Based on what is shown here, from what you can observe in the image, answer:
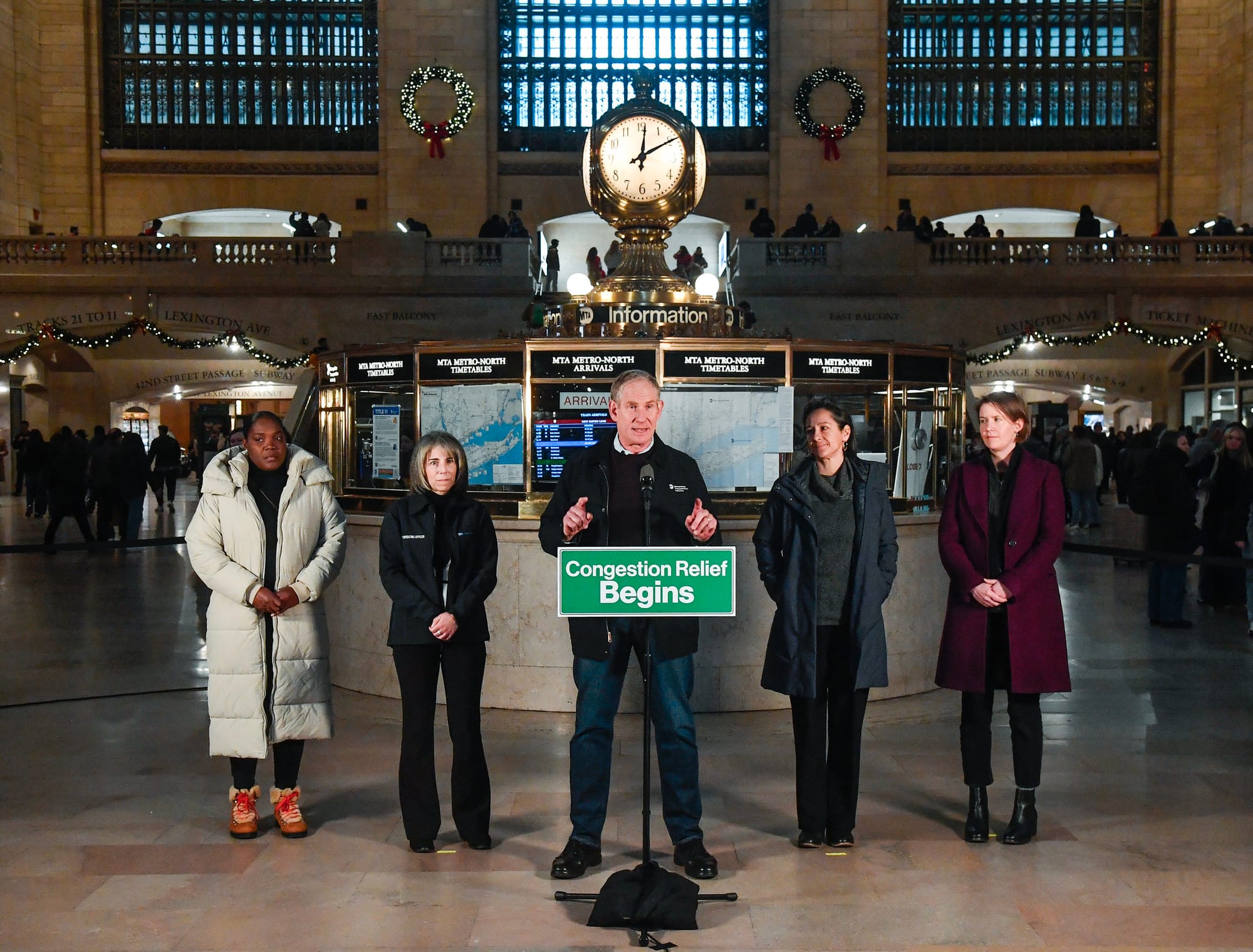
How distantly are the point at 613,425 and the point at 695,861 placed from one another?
3.37 m

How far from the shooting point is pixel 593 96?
36.6 m

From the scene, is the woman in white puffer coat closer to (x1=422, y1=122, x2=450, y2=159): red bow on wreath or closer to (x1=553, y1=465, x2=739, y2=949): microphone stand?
(x1=553, y1=465, x2=739, y2=949): microphone stand

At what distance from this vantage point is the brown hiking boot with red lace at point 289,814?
5555 millimetres

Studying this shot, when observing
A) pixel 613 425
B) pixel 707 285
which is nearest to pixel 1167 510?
pixel 707 285

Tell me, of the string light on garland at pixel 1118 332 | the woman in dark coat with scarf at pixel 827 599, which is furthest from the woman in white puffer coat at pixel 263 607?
the string light on garland at pixel 1118 332

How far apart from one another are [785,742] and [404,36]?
31.5 m

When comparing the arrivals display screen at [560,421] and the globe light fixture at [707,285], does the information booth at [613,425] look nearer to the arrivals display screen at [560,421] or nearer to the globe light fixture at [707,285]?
the arrivals display screen at [560,421]

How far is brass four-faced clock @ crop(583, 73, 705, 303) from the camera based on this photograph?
354 inches

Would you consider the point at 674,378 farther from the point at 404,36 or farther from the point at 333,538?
the point at 404,36

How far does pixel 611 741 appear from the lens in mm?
5172

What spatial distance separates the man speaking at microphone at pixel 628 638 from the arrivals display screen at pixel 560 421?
2.81 m

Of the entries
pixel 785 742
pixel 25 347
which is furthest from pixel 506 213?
pixel 785 742

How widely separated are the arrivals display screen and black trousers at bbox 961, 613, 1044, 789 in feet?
10.3

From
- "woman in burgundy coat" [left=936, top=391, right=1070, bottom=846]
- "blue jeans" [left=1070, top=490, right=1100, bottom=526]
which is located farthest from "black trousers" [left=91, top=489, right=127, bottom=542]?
"woman in burgundy coat" [left=936, top=391, right=1070, bottom=846]
